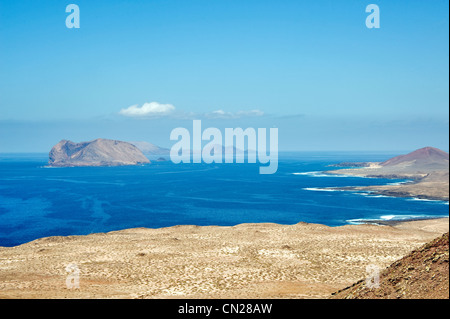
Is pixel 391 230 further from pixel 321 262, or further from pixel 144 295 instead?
pixel 144 295

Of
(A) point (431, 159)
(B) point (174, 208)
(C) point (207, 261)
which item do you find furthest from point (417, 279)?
(B) point (174, 208)

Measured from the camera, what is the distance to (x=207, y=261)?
101 ft

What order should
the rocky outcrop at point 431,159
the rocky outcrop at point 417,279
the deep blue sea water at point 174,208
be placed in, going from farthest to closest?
1. the deep blue sea water at point 174,208
2. the rocky outcrop at point 431,159
3. the rocky outcrop at point 417,279

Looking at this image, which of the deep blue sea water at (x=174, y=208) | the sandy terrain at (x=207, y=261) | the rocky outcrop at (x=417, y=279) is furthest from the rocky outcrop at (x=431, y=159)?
the deep blue sea water at (x=174, y=208)

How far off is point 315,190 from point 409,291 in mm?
107828

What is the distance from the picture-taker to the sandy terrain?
23.7 metres

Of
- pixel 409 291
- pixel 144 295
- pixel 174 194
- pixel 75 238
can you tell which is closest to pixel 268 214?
pixel 174 194

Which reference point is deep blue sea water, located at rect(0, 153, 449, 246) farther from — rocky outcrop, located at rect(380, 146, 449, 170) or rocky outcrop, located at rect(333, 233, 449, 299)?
rocky outcrop, located at rect(333, 233, 449, 299)

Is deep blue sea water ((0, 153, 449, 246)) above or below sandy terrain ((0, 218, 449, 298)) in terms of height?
below

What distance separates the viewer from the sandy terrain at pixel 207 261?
23.7 metres

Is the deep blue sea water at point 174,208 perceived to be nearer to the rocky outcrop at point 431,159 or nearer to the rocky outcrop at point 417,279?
the rocky outcrop at point 431,159

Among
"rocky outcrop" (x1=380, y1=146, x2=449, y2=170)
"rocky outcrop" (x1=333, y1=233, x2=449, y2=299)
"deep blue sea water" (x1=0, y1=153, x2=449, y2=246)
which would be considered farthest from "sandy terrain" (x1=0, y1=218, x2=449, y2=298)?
"deep blue sea water" (x1=0, y1=153, x2=449, y2=246)
